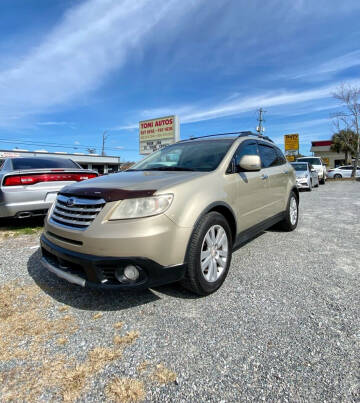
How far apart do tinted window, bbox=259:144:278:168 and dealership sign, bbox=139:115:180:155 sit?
13.6 m

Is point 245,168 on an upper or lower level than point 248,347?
upper

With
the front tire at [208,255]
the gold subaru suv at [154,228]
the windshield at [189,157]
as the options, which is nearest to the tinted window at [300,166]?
the windshield at [189,157]

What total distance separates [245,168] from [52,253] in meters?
2.15

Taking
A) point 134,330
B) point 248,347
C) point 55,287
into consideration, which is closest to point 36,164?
point 55,287

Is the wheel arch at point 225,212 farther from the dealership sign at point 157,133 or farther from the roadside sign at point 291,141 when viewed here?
the roadside sign at point 291,141

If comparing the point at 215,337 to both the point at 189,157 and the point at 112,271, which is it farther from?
the point at 189,157

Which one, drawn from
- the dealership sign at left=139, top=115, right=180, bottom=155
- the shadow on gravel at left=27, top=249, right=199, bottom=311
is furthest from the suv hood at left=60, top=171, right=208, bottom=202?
the dealership sign at left=139, top=115, right=180, bottom=155

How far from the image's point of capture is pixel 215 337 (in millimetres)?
1944

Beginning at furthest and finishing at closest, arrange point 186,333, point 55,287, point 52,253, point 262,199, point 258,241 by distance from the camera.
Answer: point 258,241
point 262,199
point 55,287
point 52,253
point 186,333

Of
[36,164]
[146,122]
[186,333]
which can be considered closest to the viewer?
[186,333]

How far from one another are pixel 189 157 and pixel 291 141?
101 ft

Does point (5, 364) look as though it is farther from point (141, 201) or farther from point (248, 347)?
point (248, 347)

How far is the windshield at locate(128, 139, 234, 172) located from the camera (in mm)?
3013

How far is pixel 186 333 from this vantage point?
6.54ft
